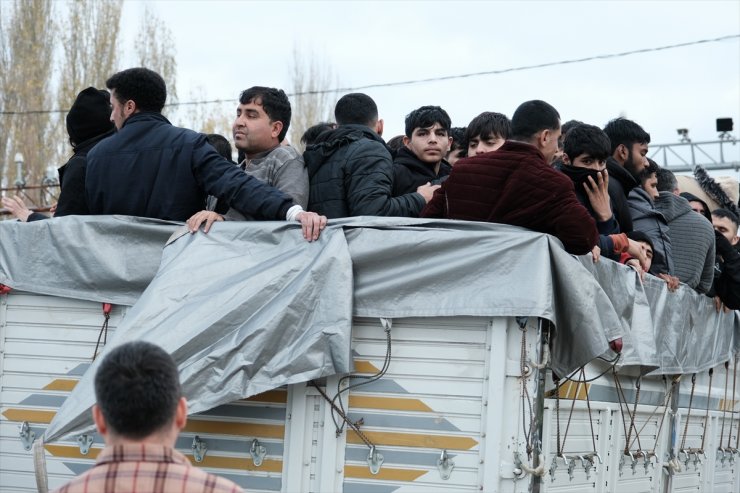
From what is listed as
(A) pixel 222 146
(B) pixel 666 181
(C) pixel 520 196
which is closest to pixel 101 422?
(C) pixel 520 196

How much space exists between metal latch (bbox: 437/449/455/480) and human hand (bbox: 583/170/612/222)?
2.18 m

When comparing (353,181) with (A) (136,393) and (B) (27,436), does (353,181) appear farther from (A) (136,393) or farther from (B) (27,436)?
(A) (136,393)

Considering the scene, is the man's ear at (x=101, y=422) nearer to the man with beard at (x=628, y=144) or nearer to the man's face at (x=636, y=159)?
the man with beard at (x=628, y=144)

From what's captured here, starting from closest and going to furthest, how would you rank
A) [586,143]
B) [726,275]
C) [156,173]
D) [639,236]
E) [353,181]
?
[156,173] < [353,181] < [586,143] < [639,236] < [726,275]

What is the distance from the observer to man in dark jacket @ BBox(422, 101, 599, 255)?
5172mm

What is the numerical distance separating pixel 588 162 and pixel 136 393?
4.41m

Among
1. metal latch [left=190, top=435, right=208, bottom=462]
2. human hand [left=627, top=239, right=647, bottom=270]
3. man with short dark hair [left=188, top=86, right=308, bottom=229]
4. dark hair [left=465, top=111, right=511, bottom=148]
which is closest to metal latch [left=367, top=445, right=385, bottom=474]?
metal latch [left=190, top=435, right=208, bottom=462]

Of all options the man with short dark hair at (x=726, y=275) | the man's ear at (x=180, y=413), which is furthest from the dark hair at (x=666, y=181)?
the man's ear at (x=180, y=413)

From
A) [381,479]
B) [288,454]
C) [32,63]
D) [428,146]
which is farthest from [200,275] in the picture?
[32,63]

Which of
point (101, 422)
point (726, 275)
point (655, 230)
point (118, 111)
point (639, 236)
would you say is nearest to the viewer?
point (101, 422)

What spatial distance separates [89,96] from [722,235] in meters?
4.99

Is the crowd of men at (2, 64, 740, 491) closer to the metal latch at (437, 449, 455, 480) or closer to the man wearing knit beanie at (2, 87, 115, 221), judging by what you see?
the man wearing knit beanie at (2, 87, 115, 221)

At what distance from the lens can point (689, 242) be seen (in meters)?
7.74

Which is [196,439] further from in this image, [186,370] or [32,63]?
[32,63]
